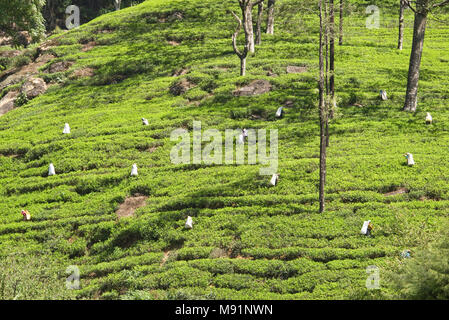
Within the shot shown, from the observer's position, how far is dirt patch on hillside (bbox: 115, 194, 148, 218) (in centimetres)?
2317

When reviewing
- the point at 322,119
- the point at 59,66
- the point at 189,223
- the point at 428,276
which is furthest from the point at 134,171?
the point at 59,66

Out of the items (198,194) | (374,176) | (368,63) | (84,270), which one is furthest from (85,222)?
(368,63)

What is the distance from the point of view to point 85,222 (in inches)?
893

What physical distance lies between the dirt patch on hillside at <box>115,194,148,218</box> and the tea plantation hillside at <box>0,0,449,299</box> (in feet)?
1.15

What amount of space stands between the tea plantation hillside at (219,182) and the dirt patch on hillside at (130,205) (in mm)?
351

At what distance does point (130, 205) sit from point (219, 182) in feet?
18.6

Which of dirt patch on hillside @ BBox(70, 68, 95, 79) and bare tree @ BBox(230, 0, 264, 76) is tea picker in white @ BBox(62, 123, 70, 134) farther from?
bare tree @ BBox(230, 0, 264, 76)

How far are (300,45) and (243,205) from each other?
2676cm

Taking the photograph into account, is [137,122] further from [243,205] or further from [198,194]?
[243,205]

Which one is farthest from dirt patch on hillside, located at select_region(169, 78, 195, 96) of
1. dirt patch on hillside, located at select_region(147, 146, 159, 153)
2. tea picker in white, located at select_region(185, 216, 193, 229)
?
tea picker in white, located at select_region(185, 216, 193, 229)

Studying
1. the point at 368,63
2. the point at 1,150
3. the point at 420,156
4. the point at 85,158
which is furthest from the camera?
the point at 368,63

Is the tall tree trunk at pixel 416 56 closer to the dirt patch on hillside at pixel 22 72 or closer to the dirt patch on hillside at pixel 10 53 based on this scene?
the dirt patch on hillside at pixel 22 72

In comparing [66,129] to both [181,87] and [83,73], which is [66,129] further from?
[83,73]

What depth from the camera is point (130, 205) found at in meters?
23.8
